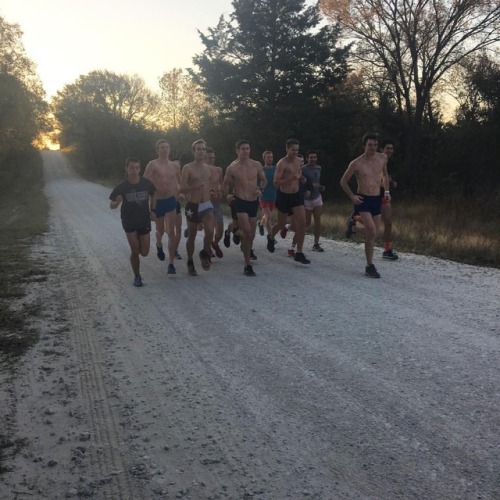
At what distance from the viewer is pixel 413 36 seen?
858 inches

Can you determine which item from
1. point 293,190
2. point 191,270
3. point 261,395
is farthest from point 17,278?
point 261,395

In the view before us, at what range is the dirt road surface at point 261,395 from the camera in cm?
251

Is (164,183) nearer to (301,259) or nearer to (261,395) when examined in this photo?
(301,259)

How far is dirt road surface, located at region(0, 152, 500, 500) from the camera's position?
251cm

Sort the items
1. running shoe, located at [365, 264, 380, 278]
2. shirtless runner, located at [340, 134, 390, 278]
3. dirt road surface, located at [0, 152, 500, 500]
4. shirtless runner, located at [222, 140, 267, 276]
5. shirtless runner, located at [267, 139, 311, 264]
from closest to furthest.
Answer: dirt road surface, located at [0, 152, 500, 500] < running shoe, located at [365, 264, 380, 278] < shirtless runner, located at [340, 134, 390, 278] < shirtless runner, located at [222, 140, 267, 276] < shirtless runner, located at [267, 139, 311, 264]

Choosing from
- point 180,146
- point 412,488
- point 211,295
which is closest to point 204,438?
point 412,488

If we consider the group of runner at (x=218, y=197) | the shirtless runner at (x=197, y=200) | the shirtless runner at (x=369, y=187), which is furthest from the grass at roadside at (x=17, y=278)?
the shirtless runner at (x=369, y=187)

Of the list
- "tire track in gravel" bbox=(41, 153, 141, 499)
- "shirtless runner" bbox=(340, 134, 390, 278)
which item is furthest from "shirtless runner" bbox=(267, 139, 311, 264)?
"tire track in gravel" bbox=(41, 153, 141, 499)

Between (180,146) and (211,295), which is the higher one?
(180,146)

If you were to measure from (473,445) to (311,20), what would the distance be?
2693cm

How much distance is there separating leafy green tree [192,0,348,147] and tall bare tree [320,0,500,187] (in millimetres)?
2370

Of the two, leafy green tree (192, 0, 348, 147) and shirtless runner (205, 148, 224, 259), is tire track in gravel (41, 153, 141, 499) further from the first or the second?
leafy green tree (192, 0, 348, 147)

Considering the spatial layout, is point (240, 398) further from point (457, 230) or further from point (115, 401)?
point (457, 230)

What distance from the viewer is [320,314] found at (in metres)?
5.31
